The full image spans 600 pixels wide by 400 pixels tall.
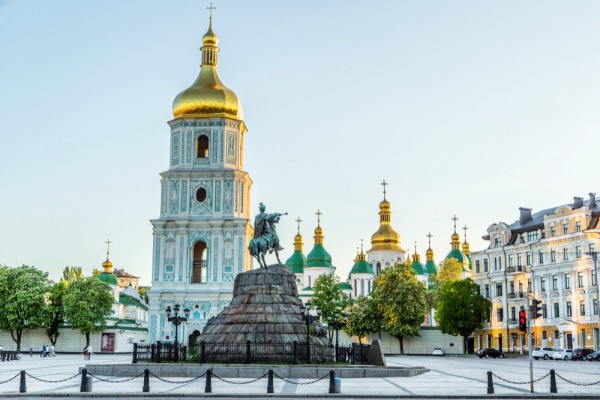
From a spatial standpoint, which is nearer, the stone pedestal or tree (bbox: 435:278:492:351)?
the stone pedestal

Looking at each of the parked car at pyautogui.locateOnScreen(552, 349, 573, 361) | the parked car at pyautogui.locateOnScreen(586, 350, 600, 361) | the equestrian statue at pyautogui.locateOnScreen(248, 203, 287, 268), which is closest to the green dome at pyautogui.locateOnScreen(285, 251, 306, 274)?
the parked car at pyautogui.locateOnScreen(552, 349, 573, 361)

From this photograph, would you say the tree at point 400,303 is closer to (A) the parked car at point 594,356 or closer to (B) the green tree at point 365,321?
(B) the green tree at point 365,321

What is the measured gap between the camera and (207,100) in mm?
73875

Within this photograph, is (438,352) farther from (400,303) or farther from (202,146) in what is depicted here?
(202,146)

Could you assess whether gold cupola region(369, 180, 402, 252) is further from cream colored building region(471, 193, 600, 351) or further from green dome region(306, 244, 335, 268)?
cream colored building region(471, 193, 600, 351)

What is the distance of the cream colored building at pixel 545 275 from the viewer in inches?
2478

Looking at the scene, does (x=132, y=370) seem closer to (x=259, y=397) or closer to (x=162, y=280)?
(x=259, y=397)

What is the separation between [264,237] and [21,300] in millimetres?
41859

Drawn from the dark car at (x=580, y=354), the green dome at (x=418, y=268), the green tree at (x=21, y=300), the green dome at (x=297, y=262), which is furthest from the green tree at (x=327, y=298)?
the green dome at (x=297, y=262)

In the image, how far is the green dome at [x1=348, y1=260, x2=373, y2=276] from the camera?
4400 inches

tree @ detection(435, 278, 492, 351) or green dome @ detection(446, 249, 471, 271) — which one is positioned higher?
green dome @ detection(446, 249, 471, 271)

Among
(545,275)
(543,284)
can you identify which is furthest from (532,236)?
(543,284)

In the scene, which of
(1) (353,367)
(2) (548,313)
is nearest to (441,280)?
(2) (548,313)

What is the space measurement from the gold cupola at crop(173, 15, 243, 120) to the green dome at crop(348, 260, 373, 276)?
138 feet
